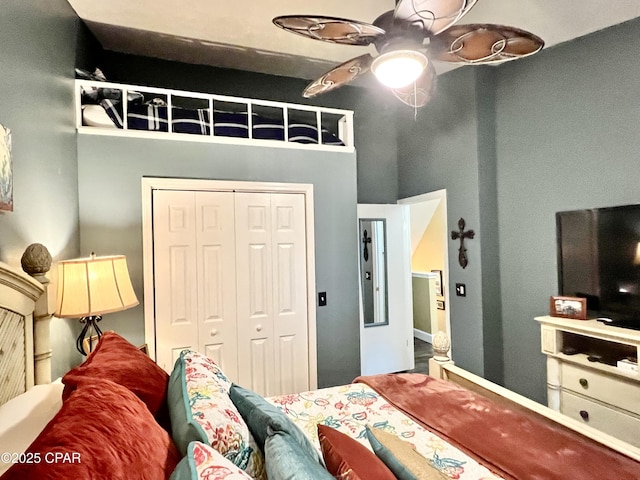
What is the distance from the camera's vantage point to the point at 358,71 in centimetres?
224

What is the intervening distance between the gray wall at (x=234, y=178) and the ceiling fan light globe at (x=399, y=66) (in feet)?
4.22

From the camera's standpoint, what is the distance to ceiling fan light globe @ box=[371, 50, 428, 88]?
1831 mm

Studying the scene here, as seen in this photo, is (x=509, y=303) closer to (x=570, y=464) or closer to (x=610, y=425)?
(x=610, y=425)

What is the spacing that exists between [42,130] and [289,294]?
6.43ft

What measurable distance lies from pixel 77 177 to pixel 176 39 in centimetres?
146

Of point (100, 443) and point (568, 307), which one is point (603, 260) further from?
point (100, 443)

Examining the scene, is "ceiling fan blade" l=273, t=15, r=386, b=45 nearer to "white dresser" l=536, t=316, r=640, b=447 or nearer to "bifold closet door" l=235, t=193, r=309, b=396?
"bifold closet door" l=235, t=193, r=309, b=396

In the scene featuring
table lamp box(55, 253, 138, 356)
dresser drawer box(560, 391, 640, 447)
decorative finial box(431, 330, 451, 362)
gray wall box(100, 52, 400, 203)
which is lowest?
dresser drawer box(560, 391, 640, 447)

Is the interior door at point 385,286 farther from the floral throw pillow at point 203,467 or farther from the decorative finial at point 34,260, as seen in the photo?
the floral throw pillow at point 203,467

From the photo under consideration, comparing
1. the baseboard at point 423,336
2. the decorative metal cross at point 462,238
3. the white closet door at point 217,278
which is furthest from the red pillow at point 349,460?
the baseboard at point 423,336

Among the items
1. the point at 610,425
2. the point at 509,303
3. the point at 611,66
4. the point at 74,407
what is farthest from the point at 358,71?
the point at 610,425

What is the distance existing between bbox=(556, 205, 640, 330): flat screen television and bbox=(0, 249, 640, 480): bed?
131 centimetres

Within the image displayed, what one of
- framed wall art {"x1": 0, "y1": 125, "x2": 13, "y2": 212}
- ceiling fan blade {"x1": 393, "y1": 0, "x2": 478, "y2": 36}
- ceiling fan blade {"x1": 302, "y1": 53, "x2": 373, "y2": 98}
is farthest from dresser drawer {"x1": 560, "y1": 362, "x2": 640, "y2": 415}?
framed wall art {"x1": 0, "y1": 125, "x2": 13, "y2": 212}

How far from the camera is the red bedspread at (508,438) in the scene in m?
1.28
